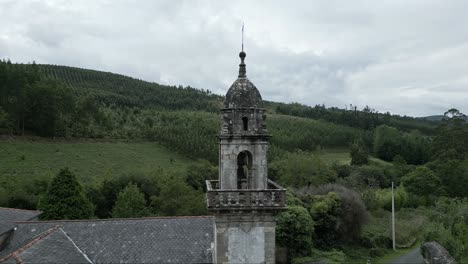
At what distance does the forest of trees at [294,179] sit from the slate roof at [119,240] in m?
10.3

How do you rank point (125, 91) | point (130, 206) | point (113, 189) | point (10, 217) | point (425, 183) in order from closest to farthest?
point (10, 217) < point (130, 206) < point (113, 189) < point (425, 183) < point (125, 91)

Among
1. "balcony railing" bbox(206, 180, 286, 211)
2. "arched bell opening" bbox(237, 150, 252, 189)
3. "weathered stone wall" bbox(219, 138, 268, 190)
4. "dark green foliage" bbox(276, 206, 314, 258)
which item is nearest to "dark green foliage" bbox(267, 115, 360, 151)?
"dark green foliage" bbox(276, 206, 314, 258)

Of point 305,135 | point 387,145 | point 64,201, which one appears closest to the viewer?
point 64,201

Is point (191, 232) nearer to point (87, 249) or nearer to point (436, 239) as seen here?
point (87, 249)

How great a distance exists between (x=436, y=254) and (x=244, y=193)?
22.8m

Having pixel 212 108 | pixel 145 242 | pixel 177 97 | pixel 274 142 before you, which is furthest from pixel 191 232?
pixel 177 97

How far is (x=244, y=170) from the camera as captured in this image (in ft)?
64.5

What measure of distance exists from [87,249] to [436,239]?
2803 cm

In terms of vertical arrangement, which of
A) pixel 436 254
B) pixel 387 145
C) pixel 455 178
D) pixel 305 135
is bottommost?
pixel 436 254

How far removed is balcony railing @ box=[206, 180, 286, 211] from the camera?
52.9ft

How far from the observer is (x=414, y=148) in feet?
305

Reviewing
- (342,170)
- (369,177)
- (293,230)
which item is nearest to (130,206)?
(293,230)

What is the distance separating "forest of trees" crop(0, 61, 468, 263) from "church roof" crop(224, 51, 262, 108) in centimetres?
1898

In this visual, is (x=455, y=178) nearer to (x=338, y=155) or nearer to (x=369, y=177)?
(x=369, y=177)
